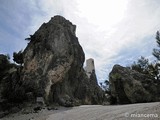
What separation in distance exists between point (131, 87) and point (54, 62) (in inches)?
424

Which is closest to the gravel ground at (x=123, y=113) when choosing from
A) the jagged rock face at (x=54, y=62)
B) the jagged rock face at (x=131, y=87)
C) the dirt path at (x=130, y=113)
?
the dirt path at (x=130, y=113)

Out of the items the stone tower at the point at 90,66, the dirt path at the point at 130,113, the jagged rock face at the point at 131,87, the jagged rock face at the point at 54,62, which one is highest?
the stone tower at the point at 90,66

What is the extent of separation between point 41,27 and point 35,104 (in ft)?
44.8

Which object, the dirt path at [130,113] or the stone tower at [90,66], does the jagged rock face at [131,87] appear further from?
the stone tower at [90,66]

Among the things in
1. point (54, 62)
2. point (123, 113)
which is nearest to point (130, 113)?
point (123, 113)

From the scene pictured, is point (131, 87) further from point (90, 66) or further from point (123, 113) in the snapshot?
point (90, 66)

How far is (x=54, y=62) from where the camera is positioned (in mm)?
23797

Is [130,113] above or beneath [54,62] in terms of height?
beneath

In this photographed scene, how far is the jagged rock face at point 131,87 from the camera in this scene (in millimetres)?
17984

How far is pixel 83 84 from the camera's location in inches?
1321

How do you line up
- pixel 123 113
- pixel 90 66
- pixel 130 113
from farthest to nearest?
pixel 90 66 < pixel 123 113 < pixel 130 113

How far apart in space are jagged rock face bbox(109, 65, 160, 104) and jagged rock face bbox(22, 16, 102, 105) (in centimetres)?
636

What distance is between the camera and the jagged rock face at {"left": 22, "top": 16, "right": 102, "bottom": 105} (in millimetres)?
22406

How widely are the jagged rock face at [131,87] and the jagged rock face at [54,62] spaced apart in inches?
250
